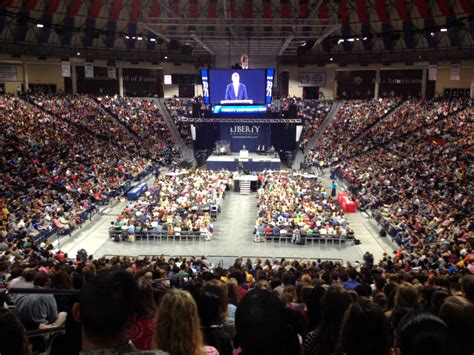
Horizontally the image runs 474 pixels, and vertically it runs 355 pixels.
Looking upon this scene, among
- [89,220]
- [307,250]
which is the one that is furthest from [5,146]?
[307,250]

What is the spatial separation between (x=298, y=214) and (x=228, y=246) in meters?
4.00

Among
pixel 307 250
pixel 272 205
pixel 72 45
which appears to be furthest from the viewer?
pixel 72 45

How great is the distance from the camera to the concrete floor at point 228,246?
62.7ft

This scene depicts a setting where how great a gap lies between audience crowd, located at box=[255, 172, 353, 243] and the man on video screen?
1268 centimetres

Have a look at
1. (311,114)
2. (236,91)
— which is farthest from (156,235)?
(311,114)

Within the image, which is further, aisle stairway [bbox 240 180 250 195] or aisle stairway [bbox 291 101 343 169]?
aisle stairway [bbox 291 101 343 169]

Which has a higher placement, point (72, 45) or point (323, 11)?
point (323, 11)

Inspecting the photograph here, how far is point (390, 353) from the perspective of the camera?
2.81m

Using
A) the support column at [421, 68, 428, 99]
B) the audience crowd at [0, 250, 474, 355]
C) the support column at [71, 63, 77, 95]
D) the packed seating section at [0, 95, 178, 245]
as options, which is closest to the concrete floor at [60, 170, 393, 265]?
the packed seating section at [0, 95, 178, 245]

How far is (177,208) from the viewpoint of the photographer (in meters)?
23.2

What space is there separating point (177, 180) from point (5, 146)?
33.5ft

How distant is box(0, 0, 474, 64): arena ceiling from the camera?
130 feet

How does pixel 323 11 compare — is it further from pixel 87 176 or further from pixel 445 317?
pixel 445 317

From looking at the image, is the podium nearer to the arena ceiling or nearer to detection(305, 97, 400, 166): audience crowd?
detection(305, 97, 400, 166): audience crowd
